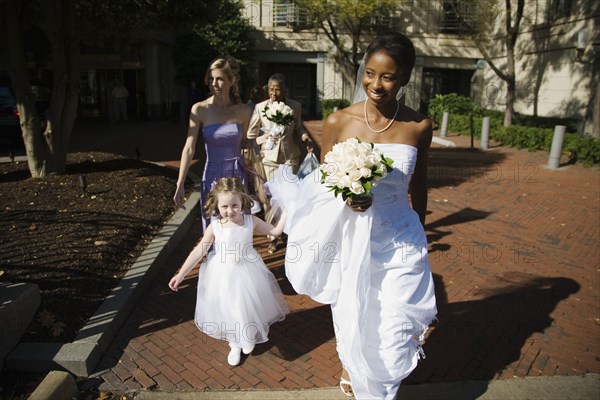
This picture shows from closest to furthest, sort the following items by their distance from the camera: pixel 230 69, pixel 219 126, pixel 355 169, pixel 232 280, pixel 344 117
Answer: pixel 355 169 → pixel 344 117 → pixel 232 280 → pixel 230 69 → pixel 219 126

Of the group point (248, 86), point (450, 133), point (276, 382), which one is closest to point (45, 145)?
point (276, 382)

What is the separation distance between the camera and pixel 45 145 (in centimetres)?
841

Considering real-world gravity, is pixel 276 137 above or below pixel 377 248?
above

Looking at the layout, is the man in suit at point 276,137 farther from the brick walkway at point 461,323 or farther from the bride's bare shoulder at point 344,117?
the bride's bare shoulder at point 344,117

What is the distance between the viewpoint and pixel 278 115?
5582 mm

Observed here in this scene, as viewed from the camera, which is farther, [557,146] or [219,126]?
[557,146]

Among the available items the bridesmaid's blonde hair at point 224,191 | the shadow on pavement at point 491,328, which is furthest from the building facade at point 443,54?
the bridesmaid's blonde hair at point 224,191

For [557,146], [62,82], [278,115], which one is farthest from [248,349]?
[557,146]

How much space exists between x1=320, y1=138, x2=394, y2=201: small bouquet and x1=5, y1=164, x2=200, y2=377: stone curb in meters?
2.23

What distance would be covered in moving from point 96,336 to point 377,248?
2.30m

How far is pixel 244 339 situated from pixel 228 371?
0.25 meters

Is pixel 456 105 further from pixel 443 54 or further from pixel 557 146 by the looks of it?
pixel 557 146

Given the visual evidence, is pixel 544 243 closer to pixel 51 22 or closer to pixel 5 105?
pixel 51 22

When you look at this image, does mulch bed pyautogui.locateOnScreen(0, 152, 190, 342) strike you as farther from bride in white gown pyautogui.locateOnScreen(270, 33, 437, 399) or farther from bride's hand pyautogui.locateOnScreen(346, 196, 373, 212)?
bride's hand pyautogui.locateOnScreen(346, 196, 373, 212)
